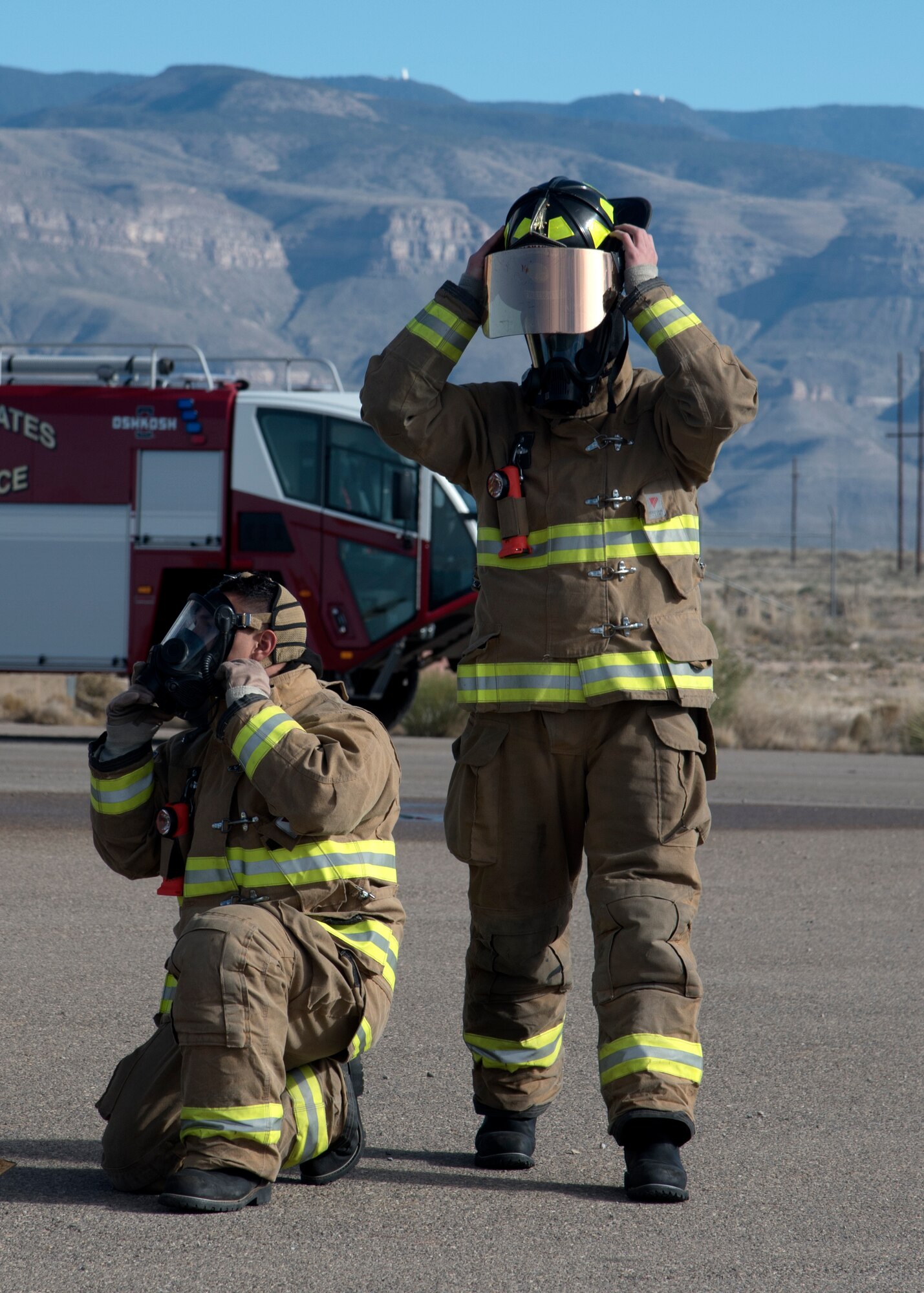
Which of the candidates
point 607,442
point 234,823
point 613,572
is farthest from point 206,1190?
point 607,442

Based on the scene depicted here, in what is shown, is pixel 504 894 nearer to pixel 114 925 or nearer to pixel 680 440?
pixel 680 440

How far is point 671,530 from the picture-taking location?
428 centimetres

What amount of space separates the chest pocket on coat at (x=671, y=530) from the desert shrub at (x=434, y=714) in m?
13.7

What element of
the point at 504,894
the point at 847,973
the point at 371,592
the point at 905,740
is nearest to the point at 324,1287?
the point at 504,894

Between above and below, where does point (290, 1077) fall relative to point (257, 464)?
below

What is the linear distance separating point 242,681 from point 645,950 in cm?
116

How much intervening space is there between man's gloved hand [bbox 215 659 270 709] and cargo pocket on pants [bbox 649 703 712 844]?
3.11 ft

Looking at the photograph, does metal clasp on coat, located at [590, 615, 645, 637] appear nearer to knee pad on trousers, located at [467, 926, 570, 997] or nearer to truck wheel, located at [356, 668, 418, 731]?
knee pad on trousers, located at [467, 926, 570, 997]

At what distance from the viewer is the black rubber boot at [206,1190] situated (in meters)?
3.70

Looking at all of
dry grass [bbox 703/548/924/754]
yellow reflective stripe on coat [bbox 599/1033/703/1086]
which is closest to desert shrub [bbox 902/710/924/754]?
dry grass [bbox 703/548/924/754]

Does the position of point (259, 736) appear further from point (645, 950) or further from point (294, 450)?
point (294, 450)

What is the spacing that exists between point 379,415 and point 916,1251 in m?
2.30

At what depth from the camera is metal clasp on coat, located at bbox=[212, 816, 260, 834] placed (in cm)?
410

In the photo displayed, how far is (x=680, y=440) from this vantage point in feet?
13.9
